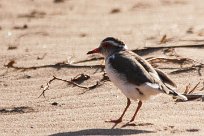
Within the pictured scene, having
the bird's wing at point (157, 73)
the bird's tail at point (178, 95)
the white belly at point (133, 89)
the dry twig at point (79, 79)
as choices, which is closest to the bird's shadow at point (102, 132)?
the white belly at point (133, 89)

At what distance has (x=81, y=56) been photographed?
12.6 m

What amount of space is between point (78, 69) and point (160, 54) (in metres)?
1.31

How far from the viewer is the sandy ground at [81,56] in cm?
922

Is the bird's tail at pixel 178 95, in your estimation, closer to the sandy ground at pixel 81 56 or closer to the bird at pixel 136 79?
the bird at pixel 136 79

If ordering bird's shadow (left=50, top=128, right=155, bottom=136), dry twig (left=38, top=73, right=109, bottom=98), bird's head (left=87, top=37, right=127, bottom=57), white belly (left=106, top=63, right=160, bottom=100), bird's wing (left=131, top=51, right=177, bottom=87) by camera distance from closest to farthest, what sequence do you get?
bird's shadow (left=50, top=128, right=155, bottom=136), white belly (left=106, top=63, right=160, bottom=100), bird's wing (left=131, top=51, right=177, bottom=87), bird's head (left=87, top=37, right=127, bottom=57), dry twig (left=38, top=73, right=109, bottom=98)

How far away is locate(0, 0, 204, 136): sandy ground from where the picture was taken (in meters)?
9.22

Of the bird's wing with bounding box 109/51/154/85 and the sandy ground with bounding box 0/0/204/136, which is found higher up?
the bird's wing with bounding box 109/51/154/85

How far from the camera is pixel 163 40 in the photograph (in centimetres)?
1318

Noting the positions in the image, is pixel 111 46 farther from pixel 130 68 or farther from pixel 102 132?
pixel 102 132

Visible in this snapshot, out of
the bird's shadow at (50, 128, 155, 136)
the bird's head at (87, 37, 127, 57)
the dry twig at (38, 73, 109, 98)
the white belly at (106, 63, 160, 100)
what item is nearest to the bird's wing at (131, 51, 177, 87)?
the white belly at (106, 63, 160, 100)

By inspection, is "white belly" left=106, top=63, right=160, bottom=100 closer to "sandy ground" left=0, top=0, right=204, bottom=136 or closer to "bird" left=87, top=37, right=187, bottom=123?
"bird" left=87, top=37, right=187, bottom=123

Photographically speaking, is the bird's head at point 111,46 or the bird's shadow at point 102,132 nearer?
the bird's shadow at point 102,132

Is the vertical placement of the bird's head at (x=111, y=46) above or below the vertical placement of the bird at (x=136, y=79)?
above

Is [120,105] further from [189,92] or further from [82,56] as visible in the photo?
[82,56]
